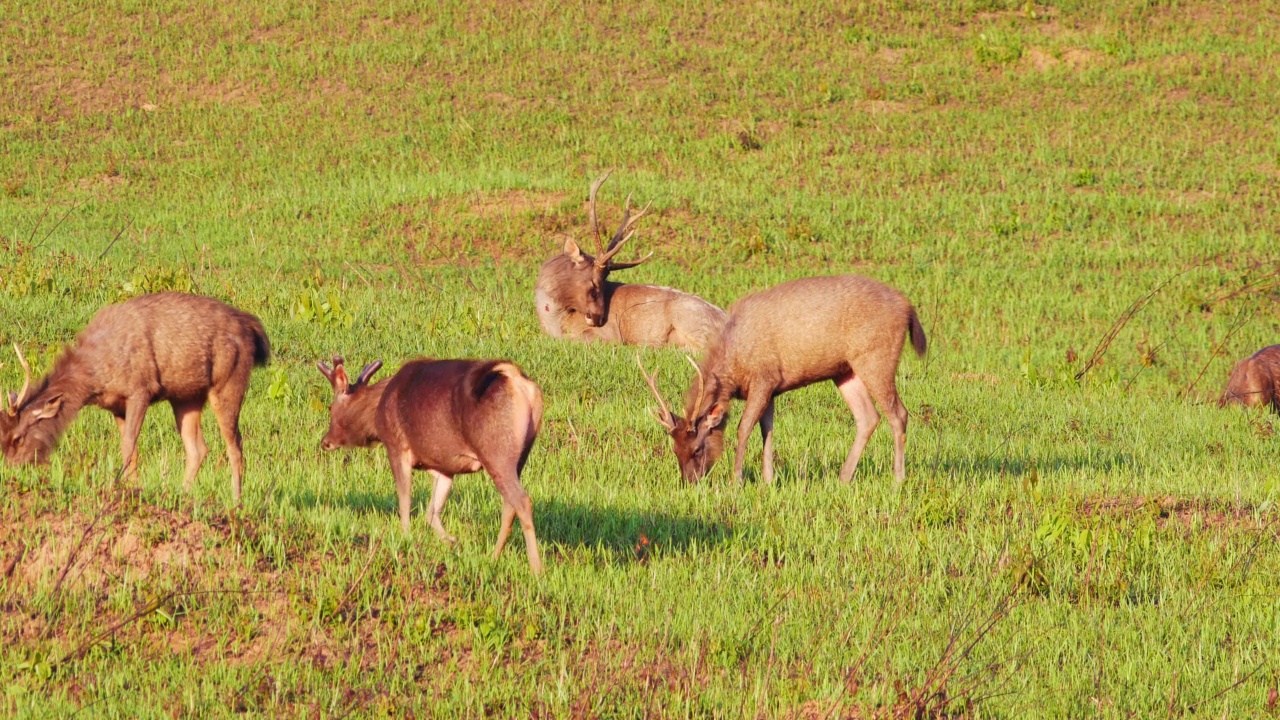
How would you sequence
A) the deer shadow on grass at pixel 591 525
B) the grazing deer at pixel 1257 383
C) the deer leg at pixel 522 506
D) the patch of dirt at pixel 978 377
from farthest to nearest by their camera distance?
the patch of dirt at pixel 978 377 < the grazing deer at pixel 1257 383 < the deer shadow on grass at pixel 591 525 < the deer leg at pixel 522 506

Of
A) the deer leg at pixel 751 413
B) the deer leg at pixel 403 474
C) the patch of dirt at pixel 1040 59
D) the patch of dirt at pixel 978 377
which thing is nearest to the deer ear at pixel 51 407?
the deer leg at pixel 403 474

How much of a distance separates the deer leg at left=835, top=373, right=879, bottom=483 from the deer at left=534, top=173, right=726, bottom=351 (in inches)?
224

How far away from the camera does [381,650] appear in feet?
21.8

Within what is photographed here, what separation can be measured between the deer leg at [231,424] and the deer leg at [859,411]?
181 inches

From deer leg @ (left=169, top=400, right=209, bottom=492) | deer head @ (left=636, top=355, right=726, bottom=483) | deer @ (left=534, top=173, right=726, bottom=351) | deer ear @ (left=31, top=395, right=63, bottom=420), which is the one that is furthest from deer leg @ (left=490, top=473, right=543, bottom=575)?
deer @ (left=534, top=173, right=726, bottom=351)

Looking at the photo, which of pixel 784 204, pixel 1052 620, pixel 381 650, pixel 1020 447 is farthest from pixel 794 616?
pixel 784 204

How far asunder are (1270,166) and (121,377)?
23343mm

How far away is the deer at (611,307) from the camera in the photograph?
1786 cm

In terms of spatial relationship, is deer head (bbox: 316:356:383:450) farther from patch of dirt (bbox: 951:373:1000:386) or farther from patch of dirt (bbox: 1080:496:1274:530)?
patch of dirt (bbox: 951:373:1000:386)

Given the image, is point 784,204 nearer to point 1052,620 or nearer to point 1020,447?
point 1020,447

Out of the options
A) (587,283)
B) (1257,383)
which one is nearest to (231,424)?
(587,283)

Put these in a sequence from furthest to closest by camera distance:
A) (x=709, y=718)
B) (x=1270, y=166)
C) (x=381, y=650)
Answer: (x=1270, y=166) < (x=381, y=650) < (x=709, y=718)

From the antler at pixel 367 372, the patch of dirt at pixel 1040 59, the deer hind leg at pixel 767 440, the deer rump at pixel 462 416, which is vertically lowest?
the deer hind leg at pixel 767 440

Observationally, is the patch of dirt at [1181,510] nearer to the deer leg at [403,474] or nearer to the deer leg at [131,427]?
the deer leg at [403,474]
